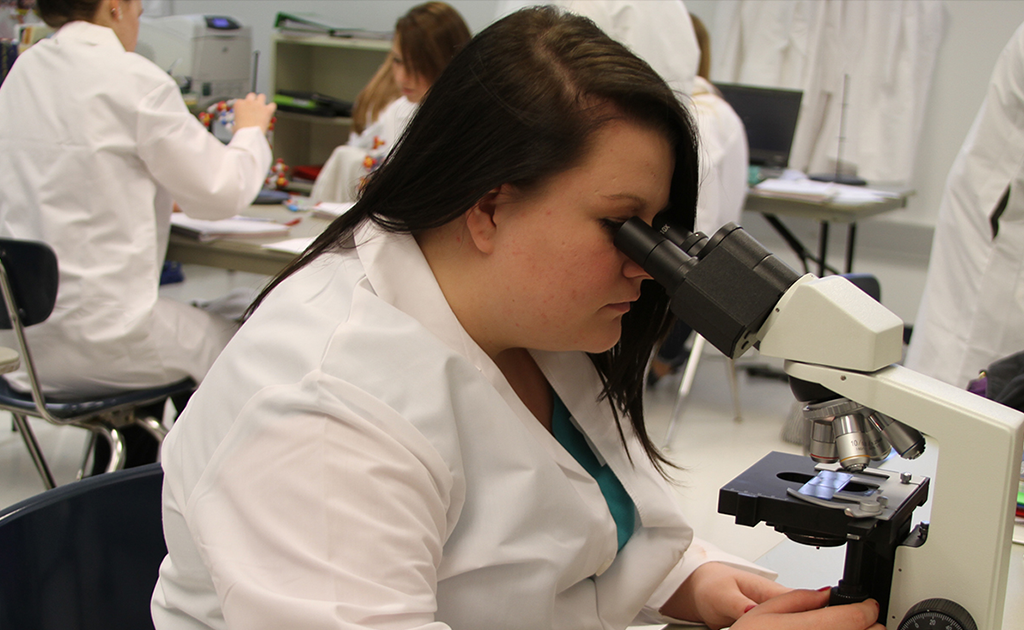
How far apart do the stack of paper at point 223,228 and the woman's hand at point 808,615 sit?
1.98 meters

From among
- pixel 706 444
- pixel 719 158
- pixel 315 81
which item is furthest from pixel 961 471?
pixel 315 81

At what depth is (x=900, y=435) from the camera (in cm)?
71

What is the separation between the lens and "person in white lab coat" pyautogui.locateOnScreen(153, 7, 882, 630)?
0.68 metres

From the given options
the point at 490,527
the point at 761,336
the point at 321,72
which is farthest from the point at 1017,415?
the point at 321,72

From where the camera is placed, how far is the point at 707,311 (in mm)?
726

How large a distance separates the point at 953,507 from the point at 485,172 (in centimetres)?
46

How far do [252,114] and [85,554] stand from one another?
5.94ft

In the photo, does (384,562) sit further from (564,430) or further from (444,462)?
(564,430)

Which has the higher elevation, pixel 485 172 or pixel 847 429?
pixel 485 172

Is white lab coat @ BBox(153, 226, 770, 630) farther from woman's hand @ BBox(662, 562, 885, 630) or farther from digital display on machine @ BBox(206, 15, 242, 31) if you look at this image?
digital display on machine @ BBox(206, 15, 242, 31)

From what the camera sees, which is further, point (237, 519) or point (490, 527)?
point (490, 527)

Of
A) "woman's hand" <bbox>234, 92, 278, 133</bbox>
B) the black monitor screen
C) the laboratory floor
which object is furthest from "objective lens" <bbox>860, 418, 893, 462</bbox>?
the black monitor screen

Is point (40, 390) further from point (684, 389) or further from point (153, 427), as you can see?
point (684, 389)

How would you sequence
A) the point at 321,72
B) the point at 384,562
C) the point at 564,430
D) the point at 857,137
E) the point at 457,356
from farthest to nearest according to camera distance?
the point at 321,72 → the point at 857,137 → the point at 564,430 → the point at 457,356 → the point at 384,562
